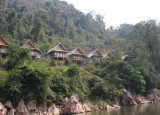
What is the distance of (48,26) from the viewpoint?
67250mm

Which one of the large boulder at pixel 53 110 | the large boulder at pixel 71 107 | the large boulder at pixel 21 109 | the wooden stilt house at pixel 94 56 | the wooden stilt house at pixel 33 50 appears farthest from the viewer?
the wooden stilt house at pixel 94 56

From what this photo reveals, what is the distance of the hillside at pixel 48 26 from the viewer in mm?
43531

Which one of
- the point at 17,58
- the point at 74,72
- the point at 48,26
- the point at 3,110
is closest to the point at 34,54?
the point at 17,58

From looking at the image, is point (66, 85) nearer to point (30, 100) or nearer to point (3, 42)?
point (30, 100)

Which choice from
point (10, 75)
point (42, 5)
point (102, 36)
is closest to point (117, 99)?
point (10, 75)

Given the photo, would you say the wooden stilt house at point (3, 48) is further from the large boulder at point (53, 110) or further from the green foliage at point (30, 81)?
the large boulder at point (53, 110)

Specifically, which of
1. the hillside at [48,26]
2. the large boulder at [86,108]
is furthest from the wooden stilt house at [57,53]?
the large boulder at [86,108]

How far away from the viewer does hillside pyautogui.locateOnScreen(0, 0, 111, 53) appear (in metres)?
43.5

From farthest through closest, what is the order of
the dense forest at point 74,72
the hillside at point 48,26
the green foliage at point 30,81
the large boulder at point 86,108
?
the hillside at point 48,26 → the large boulder at point 86,108 → the dense forest at point 74,72 → the green foliage at point 30,81

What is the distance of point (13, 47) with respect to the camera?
23266mm

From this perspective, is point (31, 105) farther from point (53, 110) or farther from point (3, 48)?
point (3, 48)

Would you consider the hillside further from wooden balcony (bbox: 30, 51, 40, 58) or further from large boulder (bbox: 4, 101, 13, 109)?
large boulder (bbox: 4, 101, 13, 109)

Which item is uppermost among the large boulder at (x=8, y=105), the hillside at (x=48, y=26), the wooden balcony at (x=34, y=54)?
the hillside at (x=48, y=26)

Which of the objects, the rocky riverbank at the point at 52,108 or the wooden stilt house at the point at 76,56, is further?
the wooden stilt house at the point at 76,56
